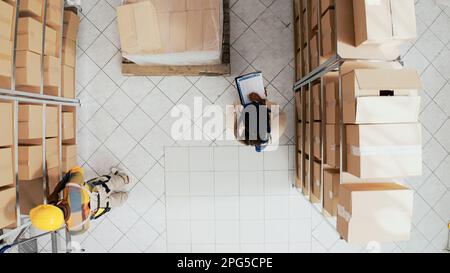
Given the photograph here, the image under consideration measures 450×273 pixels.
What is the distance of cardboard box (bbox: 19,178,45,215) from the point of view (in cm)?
279

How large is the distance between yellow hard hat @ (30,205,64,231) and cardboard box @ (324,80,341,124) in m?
2.17

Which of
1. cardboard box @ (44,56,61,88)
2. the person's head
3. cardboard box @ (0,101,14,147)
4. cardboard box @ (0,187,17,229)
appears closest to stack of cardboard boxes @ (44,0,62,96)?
cardboard box @ (44,56,61,88)

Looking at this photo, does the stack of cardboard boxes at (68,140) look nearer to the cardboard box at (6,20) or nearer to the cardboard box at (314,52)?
the cardboard box at (6,20)

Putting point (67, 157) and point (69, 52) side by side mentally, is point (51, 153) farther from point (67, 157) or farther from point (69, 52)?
point (69, 52)

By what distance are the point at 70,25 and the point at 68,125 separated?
101 centimetres

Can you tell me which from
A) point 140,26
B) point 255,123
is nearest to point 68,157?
point 140,26

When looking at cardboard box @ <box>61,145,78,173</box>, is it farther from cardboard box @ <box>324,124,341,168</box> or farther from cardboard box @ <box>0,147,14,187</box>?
cardboard box @ <box>324,124,341,168</box>

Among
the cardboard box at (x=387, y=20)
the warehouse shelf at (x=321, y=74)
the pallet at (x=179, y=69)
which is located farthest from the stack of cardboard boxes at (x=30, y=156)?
the cardboard box at (x=387, y=20)

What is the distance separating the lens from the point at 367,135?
1923mm

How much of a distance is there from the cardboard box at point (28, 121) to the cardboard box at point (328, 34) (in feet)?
7.95

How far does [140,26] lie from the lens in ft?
8.65
